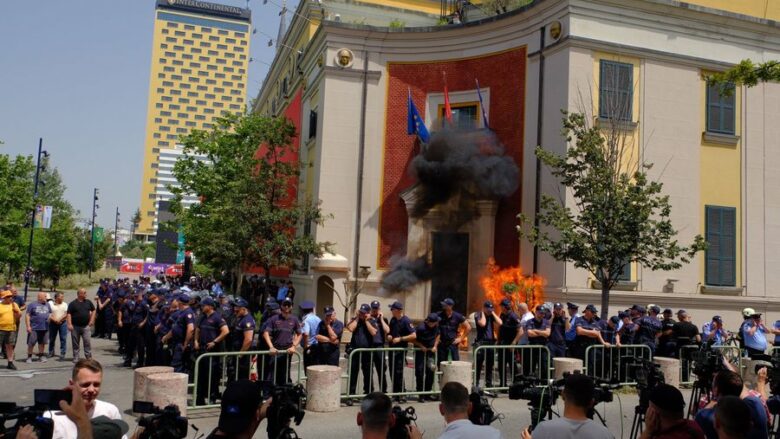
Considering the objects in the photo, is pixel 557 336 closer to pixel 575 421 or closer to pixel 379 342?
pixel 379 342

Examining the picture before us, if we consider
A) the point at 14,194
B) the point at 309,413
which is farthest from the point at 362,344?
the point at 14,194

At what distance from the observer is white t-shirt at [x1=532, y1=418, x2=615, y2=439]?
381 centimetres

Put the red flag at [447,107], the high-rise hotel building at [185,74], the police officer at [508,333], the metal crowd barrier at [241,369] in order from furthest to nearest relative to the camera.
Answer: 1. the high-rise hotel building at [185,74]
2. the red flag at [447,107]
3. the police officer at [508,333]
4. the metal crowd barrier at [241,369]

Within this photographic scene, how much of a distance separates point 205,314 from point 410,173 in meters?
12.8

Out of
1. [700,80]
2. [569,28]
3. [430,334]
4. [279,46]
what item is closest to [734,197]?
[700,80]

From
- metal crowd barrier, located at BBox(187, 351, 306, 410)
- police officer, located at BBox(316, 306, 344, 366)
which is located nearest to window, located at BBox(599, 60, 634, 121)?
police officer, located at BBox(316, 306, 344, 366)

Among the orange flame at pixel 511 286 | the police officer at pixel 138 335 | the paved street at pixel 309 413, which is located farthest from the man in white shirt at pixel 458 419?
the orange flame at pixel 511 286

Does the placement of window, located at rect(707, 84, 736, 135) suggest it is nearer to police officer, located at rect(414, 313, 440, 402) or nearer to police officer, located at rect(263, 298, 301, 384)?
police officer, located at rect(414, 313, 440, 402)

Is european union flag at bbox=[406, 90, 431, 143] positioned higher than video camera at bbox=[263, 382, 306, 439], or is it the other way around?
european union flag at bbox=[406, 90, 431, 143]

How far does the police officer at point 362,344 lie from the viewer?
10.7 metres

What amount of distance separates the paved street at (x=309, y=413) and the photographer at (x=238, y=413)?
5.15 metres

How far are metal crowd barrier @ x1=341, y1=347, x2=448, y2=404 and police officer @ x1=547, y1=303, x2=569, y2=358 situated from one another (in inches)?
92.5

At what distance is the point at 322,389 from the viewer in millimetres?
9820

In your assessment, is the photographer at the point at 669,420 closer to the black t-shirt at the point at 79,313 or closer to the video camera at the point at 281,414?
the video camera at the point at 281,414
